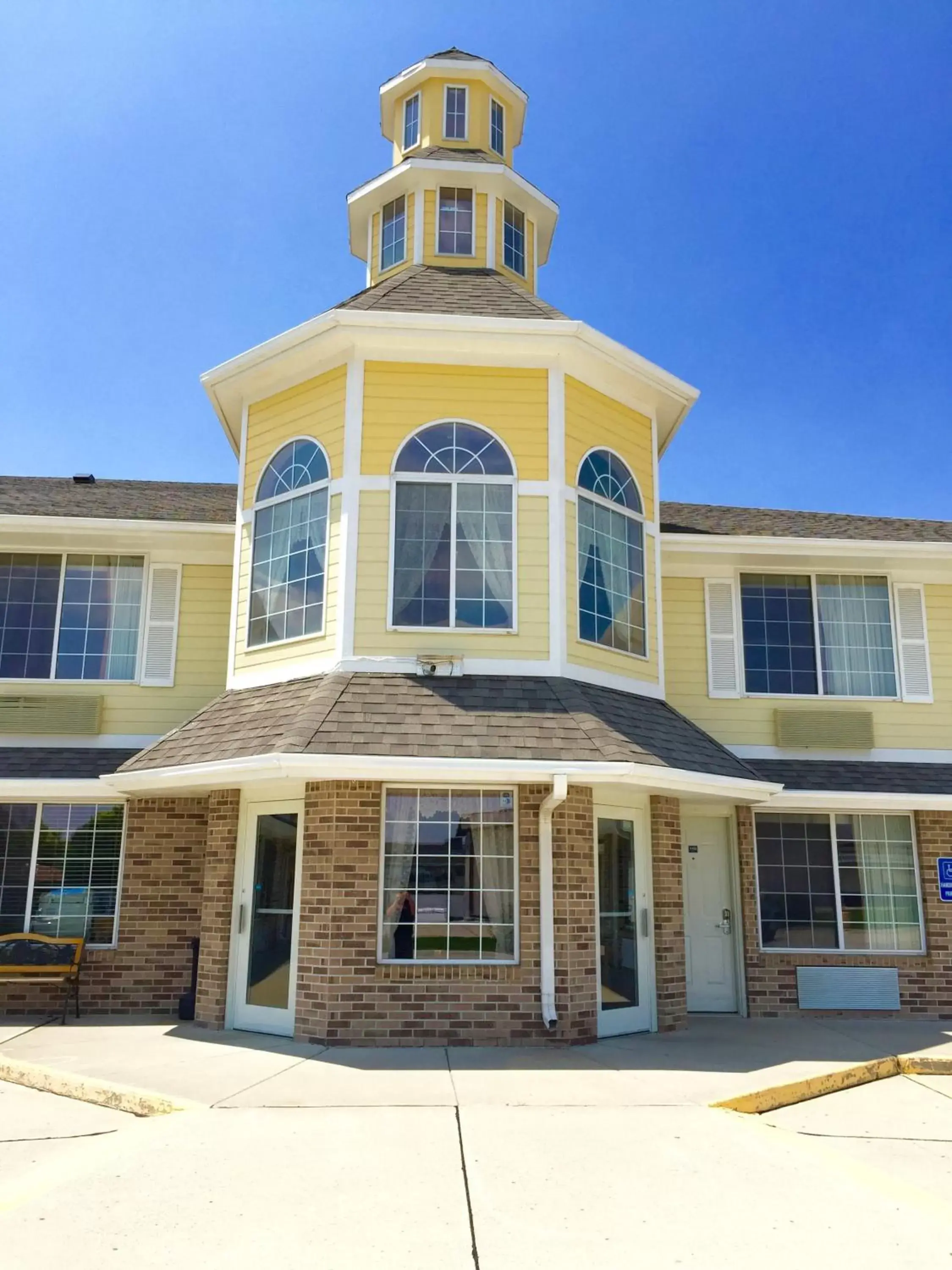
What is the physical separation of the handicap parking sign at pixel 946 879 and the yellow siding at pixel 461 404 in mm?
6596

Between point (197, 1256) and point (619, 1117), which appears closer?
point (197, 1256)

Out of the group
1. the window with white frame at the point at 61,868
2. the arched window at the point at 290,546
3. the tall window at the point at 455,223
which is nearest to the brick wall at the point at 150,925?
the window with white frame at the point at 61,868

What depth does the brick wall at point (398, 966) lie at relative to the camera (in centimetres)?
916

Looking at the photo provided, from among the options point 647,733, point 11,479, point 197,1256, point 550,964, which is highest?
point 11,479

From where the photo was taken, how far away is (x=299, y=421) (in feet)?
37.2

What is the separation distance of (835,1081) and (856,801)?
4.24 m

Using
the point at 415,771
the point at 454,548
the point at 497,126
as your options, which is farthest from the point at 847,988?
the point at 497,126

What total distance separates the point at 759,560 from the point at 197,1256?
1039 cm

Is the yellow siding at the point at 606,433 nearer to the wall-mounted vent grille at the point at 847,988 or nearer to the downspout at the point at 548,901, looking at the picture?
the downspout at the point at 548,901

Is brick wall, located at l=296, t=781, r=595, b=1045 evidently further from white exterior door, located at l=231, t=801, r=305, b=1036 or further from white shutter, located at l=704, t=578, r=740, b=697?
white shutter, located at l=704, t=578, r=740, b=697

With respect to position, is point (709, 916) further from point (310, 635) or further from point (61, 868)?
point (61, 868)

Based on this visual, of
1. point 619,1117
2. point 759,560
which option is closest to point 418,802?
point 619,1117

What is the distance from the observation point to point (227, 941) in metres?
10.1

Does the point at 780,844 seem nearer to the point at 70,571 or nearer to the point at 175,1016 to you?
the point at 175,1016
